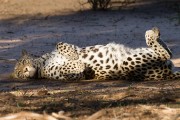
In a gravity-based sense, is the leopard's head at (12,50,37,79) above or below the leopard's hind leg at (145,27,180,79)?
below

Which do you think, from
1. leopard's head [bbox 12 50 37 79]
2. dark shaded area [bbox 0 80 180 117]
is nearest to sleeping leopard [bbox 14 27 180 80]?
leopard's head [bbox 12 50 37 79]

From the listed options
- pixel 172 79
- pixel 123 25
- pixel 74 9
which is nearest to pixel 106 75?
pixel 172 79

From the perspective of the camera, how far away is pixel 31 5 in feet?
57.6

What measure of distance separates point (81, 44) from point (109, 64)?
3750 mm

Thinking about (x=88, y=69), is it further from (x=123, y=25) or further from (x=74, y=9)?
(x=74, y=9)

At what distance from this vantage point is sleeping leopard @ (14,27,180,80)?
881cm

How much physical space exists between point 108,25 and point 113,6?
10.5 ft

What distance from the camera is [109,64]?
29.1 ft

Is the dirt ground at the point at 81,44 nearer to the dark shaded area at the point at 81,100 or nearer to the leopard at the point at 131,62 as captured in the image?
the dark shaded area at the point at 81,100

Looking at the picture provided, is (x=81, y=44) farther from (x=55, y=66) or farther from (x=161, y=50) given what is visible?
(x=161, y=50)

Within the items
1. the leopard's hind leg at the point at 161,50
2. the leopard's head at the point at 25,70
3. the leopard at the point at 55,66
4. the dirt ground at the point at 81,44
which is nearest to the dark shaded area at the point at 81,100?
the dirt ground at the point at 81,44

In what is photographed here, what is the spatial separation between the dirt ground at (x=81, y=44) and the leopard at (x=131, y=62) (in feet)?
0.57

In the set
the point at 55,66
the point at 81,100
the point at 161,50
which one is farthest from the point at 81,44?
the point at 81,100

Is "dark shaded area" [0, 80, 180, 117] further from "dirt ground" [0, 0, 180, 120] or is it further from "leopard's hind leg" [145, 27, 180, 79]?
"leopard's hind leg" [145, 27, 180, 79]
